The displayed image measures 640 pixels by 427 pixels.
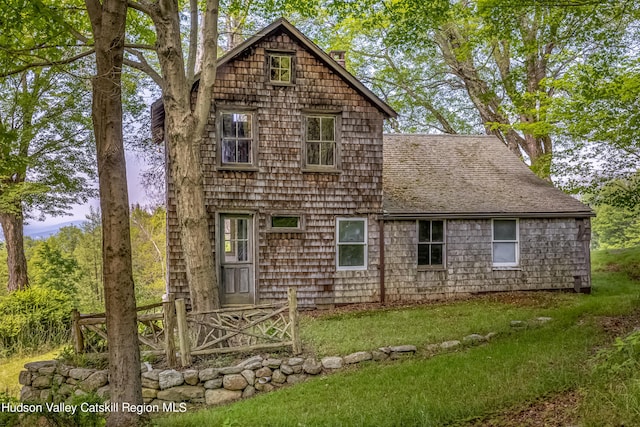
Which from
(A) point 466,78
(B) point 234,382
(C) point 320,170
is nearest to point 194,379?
(B) point 234,382

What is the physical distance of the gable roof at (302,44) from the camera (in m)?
12.1

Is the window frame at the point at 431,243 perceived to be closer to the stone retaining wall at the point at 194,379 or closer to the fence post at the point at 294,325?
the stone retaining wall at the point at 194,379

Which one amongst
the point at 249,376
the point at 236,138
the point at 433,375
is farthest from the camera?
the point at 236,138

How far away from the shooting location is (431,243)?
1362 centimetres

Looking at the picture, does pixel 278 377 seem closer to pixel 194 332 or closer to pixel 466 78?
pixel 194 332

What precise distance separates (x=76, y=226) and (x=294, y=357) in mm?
22796

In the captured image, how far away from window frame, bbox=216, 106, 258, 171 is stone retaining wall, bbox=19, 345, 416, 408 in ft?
19.8

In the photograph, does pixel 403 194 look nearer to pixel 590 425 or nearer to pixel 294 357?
pixel 294 357

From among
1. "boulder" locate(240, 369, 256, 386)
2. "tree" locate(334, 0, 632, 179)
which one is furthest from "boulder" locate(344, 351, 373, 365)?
"tree" locate(334, 0, 632, 179)

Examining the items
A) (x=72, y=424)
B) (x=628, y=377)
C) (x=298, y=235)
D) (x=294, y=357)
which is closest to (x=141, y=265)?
(x=298, y=235)

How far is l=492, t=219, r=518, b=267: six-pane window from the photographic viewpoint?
14141 millimetres

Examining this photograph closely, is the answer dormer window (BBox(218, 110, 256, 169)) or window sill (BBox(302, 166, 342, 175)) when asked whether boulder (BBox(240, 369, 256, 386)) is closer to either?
dormer window (BBox(218, 110, 256, 169))

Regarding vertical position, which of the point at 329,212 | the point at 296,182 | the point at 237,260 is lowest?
the point at 237,260

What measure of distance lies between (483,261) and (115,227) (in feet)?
38.2
